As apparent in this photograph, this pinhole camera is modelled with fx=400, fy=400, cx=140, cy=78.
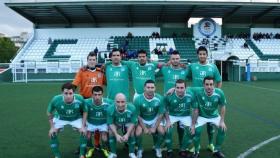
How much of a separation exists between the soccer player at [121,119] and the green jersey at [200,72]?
1372 millimetres

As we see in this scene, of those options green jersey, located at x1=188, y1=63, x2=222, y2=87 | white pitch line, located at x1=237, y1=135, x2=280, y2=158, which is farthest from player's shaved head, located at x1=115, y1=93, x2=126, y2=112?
white pitch line, located at x1=237, y1=135, x2=280, y2=158

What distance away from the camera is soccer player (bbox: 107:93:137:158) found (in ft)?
18.6

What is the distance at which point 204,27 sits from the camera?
31.6 m

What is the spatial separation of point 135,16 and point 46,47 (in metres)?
7.28

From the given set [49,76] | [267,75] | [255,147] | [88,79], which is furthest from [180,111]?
[267,75]

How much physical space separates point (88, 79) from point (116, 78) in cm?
46

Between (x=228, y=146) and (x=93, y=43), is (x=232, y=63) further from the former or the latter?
(x=228, y=146)

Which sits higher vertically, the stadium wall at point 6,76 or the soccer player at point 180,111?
the stadium wall at point 6,76

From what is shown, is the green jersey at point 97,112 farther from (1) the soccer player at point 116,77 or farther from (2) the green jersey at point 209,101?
(2) the green jersey at point 209,101

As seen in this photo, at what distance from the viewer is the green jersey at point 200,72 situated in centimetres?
654

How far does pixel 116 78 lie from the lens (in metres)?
6.60

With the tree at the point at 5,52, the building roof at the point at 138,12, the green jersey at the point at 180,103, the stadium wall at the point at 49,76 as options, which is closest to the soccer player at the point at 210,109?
the green jersey at the point at 180,103

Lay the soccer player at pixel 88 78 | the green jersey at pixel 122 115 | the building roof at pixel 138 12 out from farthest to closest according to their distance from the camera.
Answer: the building roof at pixel 138 12 < the soccer player at pixel 88 78 < the green jersey at pixel 122 115

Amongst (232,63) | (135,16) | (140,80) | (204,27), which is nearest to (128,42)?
(135,16)
